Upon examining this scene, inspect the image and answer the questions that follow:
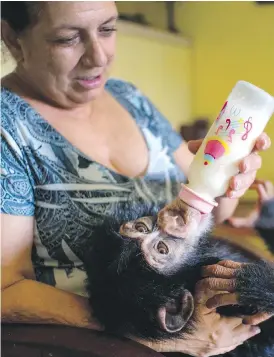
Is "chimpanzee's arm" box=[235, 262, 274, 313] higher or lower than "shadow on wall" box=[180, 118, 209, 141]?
higher

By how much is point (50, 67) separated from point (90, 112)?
143 mm

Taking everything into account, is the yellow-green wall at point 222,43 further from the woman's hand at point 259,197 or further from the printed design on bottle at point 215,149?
the printed design on bottle at point 215,149

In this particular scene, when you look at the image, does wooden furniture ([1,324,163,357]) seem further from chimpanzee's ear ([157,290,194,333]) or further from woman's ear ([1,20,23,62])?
woman's ear ([1,20,23,62])

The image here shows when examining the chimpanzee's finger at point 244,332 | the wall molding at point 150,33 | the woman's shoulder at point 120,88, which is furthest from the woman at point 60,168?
the wall molding at point 150,33

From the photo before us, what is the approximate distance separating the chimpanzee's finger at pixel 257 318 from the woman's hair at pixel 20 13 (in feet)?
1.69

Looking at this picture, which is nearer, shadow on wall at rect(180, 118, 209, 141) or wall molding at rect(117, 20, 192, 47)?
shadow on wall at rect(180, 118, 209, 141)

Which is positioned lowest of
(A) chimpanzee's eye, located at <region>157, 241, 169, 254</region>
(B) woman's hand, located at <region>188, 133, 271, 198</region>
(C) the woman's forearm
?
(C) the woman's forearm

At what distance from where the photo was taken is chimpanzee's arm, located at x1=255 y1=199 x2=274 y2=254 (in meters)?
0.81

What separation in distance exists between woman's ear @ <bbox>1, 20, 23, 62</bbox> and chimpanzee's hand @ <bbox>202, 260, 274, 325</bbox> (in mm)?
462

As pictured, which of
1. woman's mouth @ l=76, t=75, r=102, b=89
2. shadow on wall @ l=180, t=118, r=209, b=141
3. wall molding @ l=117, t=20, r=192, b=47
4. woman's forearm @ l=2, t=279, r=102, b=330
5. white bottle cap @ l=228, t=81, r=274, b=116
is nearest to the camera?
white bottle cap @ l=228, t=81, r=274, b=116

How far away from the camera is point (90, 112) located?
37.0 inches

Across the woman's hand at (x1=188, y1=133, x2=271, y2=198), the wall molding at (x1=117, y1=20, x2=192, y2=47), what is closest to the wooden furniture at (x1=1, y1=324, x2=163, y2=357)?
the woman's hand at (x1=188, y1=133, x2=271, y2=198)

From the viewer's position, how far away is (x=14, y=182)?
0.79 meters

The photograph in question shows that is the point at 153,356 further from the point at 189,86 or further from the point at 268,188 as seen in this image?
the point at 189,86
